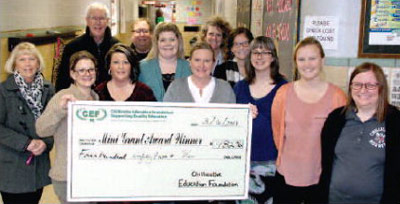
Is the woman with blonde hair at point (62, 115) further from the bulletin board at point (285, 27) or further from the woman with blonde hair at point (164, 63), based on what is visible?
the bulletin board at point (285, 27)

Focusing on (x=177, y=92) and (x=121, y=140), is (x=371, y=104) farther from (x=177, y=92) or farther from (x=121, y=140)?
(x=121, y=140)

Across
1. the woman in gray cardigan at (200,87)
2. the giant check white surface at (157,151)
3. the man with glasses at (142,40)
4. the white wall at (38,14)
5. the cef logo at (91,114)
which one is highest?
the white wall at (38,14)

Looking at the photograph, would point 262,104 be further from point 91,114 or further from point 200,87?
point 91,114

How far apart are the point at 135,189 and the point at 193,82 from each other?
0.87 metres

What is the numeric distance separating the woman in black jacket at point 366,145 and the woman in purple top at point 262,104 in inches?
20.7

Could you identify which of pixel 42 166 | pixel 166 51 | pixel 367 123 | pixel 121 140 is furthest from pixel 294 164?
pixel 42 166

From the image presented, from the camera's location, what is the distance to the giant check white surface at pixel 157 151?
2.52 m

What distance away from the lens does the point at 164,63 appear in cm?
342

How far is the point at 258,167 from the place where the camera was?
117 inches

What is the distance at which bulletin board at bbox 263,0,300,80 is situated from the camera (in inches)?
144

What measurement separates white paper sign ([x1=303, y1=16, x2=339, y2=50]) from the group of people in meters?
0.55

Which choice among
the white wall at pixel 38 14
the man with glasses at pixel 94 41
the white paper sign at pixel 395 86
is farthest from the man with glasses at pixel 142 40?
the white paper sign at pixel 395 86

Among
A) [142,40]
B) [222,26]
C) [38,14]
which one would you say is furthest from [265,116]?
[38,14]

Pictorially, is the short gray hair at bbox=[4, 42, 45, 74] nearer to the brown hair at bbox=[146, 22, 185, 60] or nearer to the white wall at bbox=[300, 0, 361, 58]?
the brown hair at bbox=[146, 22, 185, 60]
